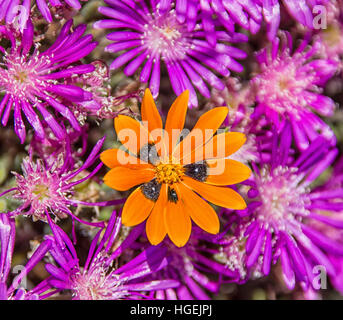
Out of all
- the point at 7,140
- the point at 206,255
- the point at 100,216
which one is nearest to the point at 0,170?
the point at 7,140

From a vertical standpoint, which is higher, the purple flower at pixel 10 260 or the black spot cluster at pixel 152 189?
the black spot cluster at pixel 152 189

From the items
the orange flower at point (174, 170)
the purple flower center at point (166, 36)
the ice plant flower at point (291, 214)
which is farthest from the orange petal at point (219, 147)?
the purple flower center at point (166, 36)

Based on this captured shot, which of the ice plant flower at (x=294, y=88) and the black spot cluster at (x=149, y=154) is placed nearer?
the black spot cluster at (x=149, y=154)

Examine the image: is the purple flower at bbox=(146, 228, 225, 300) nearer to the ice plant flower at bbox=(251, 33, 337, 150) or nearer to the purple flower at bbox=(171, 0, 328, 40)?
the ice plant flower at bbox=(251, 33, 337, 150)

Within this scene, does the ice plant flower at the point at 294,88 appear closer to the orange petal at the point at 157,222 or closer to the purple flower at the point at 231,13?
the purple flower at the point at 231,13

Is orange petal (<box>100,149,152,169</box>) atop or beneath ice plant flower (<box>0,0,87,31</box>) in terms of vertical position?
beneath

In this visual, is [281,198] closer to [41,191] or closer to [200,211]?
[200,211]

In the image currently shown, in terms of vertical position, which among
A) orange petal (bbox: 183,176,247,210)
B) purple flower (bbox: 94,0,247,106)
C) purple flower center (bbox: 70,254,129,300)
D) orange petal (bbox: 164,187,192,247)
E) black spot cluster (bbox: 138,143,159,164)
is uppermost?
purple flower (bbox: 94,0,247,106)

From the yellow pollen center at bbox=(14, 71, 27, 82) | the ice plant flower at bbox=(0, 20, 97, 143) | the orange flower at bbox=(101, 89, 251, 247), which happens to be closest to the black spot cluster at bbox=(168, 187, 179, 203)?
the orange flower at bbox=(101, 89, 251, 247)
